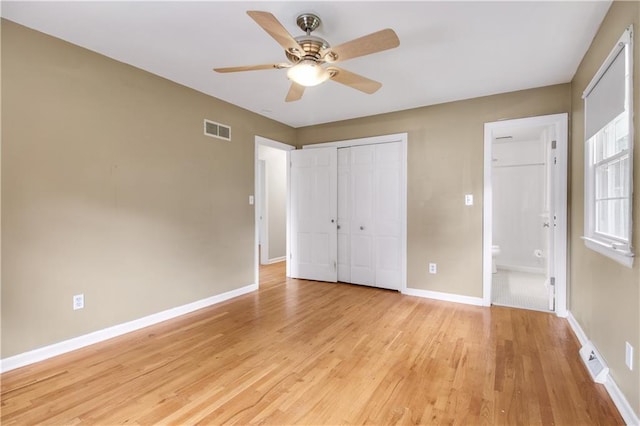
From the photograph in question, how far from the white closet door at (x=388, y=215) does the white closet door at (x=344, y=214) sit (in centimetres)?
43

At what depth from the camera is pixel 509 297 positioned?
4.02m

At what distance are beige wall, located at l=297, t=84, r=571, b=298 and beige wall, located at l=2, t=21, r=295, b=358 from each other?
2.43 meters

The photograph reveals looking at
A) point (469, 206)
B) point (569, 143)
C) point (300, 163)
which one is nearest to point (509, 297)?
point (469, 206)

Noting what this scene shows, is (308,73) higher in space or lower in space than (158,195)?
higher

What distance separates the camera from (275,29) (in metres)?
1.77

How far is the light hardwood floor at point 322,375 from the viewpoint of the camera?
5.76 feet

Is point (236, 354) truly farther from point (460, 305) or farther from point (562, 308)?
point (562, 308)

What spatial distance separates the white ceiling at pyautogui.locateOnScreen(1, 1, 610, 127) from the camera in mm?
2047

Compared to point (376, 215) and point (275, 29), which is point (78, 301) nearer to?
point (275, 29)

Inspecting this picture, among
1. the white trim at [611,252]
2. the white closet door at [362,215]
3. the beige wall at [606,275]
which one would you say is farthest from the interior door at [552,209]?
the white closet door at [362,215]

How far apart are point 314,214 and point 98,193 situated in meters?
2.87

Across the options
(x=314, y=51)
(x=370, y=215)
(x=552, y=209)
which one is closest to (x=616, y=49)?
(x=314, y=51)

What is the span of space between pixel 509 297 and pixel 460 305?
84 cm

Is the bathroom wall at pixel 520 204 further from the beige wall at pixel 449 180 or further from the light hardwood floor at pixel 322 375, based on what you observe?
the light hardwood floor at pixel 322 375
